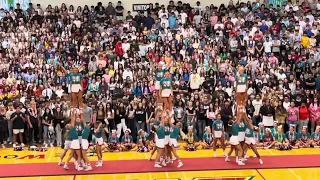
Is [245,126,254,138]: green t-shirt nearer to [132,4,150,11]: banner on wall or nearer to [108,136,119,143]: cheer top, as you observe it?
[108,136,119,143]: cheer top

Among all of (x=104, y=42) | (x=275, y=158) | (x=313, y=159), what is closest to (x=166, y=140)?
(x=275, y=158)

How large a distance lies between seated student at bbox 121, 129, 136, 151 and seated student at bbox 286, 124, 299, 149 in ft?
20.2

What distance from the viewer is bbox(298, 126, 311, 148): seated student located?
19980mm

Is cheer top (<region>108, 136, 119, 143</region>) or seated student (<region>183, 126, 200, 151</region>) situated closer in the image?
seated student (<region>183, 126, 200, 151</region>)

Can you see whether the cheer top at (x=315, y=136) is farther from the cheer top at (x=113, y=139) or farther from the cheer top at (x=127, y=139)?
the cheer top at (x=113, y=139)

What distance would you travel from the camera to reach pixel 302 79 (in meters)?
23.6

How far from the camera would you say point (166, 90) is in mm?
17438

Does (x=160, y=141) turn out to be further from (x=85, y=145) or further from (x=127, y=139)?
(x=127, y=139)

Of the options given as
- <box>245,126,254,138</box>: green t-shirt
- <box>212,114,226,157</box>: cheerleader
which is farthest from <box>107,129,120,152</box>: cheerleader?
<box>245,126,254,138</box>: green t-shirt

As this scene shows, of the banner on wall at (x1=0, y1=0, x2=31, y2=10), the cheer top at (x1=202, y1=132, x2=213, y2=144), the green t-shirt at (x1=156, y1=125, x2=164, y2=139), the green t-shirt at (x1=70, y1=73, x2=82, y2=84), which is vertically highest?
the banner on wall at (x1=0, y1=0, x2=31, y2=10)

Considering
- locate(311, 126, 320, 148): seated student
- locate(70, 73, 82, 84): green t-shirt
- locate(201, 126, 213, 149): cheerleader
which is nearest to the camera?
locate(70, 73, 82, 84): green t-shirt

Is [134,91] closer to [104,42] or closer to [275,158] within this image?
[104,42]

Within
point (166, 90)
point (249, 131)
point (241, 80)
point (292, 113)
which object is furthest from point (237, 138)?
point (292, 113)

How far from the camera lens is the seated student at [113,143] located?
19.7 meters
